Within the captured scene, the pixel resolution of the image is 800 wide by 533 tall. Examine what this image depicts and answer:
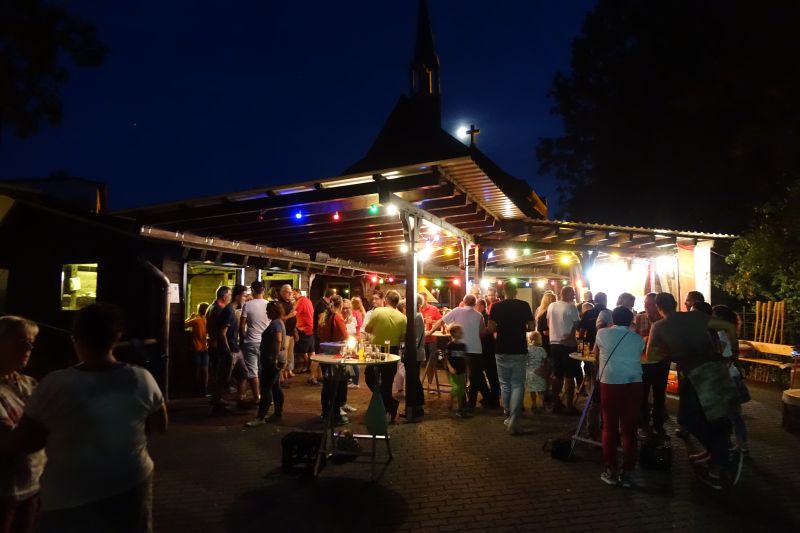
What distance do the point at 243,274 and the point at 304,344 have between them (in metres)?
2.18

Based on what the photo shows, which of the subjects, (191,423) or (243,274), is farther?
(243,274)

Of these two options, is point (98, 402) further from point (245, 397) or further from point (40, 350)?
point (40, 350)

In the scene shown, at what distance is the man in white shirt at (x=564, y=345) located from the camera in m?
7.85

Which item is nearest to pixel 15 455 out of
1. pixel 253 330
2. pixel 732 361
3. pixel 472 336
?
pixel 253 330

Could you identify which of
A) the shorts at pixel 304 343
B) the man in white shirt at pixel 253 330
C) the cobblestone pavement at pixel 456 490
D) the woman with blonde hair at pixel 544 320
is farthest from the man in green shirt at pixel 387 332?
the shorts at pixel 304 343

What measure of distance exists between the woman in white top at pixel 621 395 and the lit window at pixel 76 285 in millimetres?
9754

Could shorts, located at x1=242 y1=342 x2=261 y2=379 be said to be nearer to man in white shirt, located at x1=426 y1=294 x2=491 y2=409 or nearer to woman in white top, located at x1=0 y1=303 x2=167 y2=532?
man in white shirt, located at x1=426 y1=294 x2=491 y2=409

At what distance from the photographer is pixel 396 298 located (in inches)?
→ 305

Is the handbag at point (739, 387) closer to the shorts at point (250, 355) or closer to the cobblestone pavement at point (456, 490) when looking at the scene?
the cobblestone pavement at point (456, 490)

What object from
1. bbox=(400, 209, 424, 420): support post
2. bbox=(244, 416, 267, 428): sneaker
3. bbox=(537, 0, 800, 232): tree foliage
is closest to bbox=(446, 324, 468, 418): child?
bbox=(400, 209, 424, 420): support post

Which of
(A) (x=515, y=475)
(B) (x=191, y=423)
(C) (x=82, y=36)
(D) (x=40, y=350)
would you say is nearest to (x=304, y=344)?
(B) (x=191, y=423)

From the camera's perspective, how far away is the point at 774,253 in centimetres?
1146

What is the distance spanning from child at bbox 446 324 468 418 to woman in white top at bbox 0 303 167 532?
19.6 ft

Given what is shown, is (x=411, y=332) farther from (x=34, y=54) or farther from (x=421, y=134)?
(x=421, y=134)
